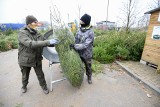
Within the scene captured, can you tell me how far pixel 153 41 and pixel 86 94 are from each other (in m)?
3.67

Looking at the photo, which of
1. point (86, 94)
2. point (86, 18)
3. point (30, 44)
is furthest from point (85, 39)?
point (86, 94)

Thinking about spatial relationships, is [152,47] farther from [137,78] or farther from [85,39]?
[85,39]

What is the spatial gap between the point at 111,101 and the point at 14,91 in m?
2.72

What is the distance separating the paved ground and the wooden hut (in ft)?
5.08

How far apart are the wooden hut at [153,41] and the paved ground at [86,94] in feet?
5.08

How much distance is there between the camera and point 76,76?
10.3 feet

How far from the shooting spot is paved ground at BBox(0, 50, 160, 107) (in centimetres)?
321

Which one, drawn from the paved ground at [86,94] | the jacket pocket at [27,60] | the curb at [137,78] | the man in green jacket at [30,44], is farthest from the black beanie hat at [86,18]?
the curb at [137,78]

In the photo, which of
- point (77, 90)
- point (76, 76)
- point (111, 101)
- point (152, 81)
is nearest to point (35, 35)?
point (76, 76)

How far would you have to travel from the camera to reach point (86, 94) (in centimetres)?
358

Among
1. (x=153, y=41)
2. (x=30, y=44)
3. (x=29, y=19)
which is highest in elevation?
(x=29, y=19)

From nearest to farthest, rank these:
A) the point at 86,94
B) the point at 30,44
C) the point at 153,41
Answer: the point at 30,44 < the point at 86,94 < the point at 153,41

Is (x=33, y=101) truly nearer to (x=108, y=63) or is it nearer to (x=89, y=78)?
(x=89, y=78)

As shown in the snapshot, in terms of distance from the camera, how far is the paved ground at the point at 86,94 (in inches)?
126
